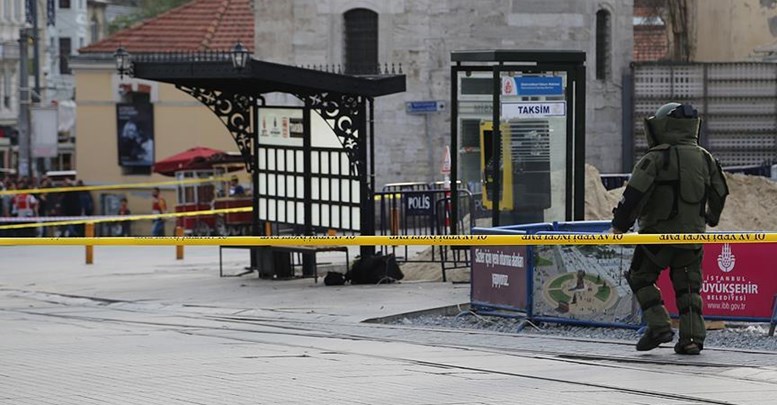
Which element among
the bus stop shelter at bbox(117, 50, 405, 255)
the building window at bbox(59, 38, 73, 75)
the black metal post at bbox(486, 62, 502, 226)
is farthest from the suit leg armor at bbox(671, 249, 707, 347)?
the building window at bbox(59, 38, 73, 75)

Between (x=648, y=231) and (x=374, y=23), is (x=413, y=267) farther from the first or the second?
(x=374, y=23)

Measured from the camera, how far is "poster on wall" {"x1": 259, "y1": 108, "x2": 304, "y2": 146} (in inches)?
796

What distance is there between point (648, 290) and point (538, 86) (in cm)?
621

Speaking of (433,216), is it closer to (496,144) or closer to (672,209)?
(496,144)

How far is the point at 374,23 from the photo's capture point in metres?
37.5

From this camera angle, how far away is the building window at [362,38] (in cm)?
3750

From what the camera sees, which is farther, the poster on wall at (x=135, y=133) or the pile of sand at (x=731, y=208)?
the poster on wall at (x=135, y=133)

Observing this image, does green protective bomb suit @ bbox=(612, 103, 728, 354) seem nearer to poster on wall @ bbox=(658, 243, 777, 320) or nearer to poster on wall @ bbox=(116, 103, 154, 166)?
poster on wall @ bbox=(658, 243, 777, 320)

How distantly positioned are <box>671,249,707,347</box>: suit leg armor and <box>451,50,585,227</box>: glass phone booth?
224 inches

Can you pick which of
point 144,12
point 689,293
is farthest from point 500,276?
point 144,12

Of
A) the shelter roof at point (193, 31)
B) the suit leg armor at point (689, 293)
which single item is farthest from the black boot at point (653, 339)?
the shelter roof at point (193, 31)

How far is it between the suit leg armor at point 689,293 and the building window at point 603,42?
88.2 feet

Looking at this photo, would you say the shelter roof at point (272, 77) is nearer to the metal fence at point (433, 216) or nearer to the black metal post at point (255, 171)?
the black metal post at point (255, 171)

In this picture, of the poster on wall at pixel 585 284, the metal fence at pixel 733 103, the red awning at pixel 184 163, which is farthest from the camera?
the red awning at pixel 184 163
